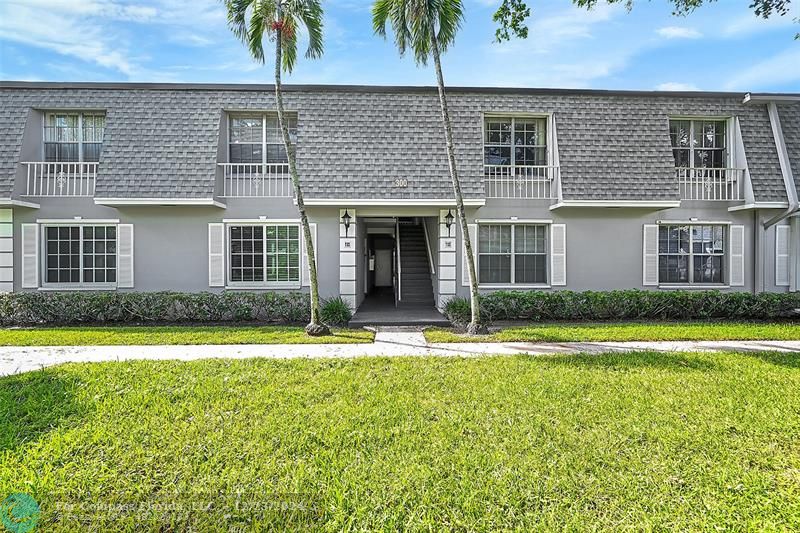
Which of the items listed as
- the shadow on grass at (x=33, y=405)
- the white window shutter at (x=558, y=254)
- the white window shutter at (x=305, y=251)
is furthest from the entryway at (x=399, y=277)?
the shadow on grass at (x=33, y=405)

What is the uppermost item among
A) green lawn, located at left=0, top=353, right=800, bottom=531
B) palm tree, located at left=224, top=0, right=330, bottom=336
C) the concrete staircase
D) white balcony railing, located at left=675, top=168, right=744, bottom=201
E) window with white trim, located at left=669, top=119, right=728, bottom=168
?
palm tree, located at left=224, top=0, right=330, bottom=336

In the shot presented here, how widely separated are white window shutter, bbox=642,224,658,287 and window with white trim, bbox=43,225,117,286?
45.7 ft

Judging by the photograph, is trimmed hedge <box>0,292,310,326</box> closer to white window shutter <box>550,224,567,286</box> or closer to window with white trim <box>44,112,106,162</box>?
window with white trim <box>44,112,106,162</box>

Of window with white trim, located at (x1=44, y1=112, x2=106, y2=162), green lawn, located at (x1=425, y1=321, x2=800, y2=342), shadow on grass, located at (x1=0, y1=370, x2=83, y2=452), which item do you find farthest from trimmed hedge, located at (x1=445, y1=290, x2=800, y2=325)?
window with white trim, located at (x1=44, y1=112, x2=106, y2=162)

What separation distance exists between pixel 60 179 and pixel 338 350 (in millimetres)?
8985

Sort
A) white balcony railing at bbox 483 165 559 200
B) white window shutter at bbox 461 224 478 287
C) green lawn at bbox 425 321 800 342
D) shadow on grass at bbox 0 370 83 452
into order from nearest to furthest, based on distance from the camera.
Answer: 1. shadow on grass at bbox 0 370 83 452
2. green lawn at bbox 425 321 800 342
3. white window shutter at bbox 461 224 478 287
4. white balcony railing at bbox 483 165 559 200

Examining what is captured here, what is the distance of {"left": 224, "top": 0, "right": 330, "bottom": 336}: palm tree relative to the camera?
7754 millimetres

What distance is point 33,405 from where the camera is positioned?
4699 millimetres

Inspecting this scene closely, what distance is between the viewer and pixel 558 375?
5785 mm

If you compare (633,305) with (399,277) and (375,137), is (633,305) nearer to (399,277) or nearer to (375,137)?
(399,277)

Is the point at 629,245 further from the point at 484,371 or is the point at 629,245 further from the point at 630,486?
the point at 630,486

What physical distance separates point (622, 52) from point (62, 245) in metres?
15.3

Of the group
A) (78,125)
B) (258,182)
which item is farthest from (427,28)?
(78,125)

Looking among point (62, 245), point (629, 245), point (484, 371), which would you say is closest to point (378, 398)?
point (484, 371)
